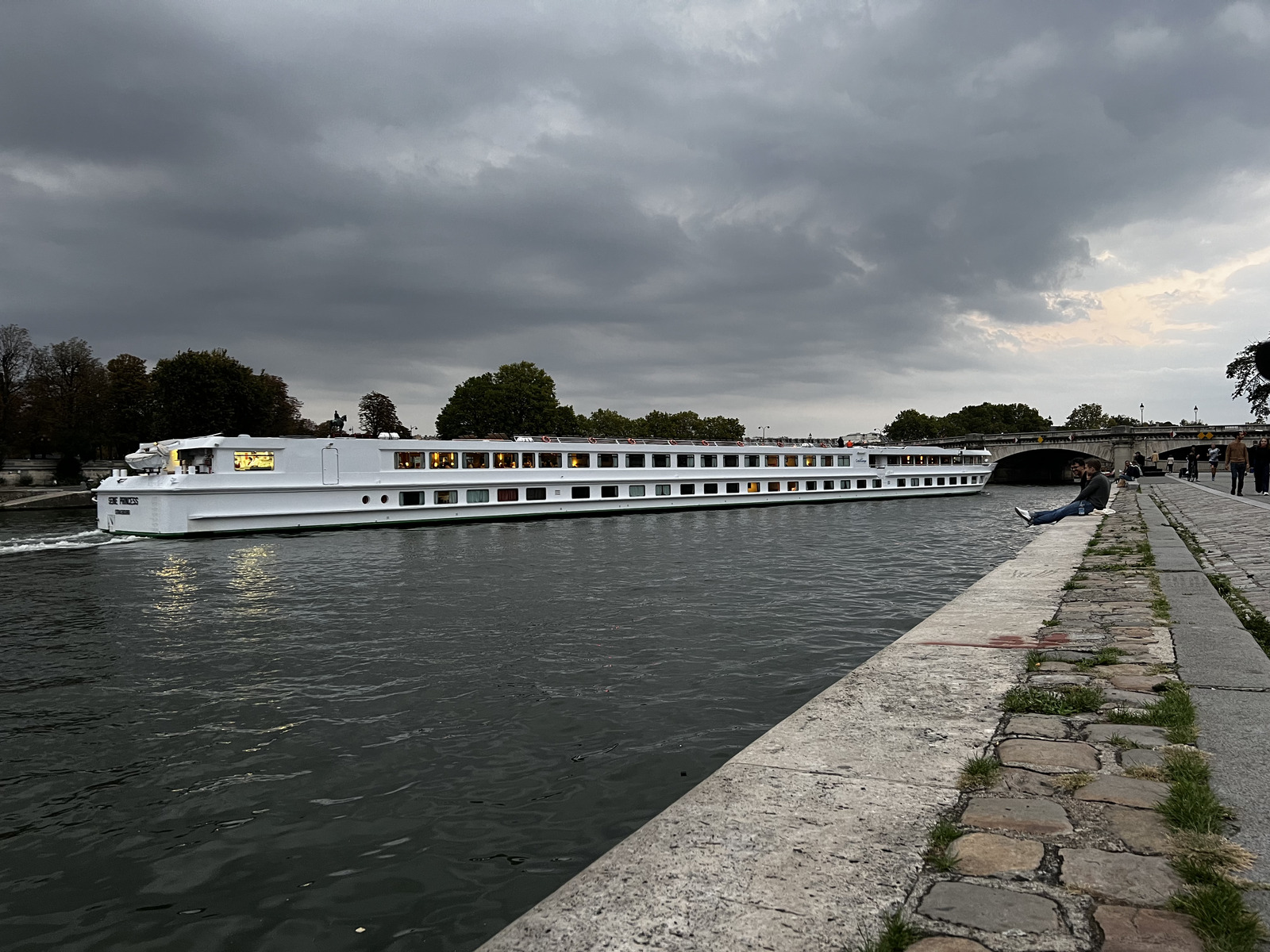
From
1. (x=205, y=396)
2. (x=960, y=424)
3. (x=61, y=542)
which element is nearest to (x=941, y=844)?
(x=61, y=542)

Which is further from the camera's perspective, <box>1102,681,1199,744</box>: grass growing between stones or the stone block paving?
<box>1102,681,1199,744</box>: grass growing between stones

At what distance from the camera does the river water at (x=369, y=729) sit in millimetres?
4797

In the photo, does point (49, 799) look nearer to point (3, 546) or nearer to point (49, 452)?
point (3, 546)

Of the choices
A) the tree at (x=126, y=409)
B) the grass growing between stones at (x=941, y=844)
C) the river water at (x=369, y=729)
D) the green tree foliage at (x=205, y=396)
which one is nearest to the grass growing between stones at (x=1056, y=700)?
the grass growing between stones at (x=941, y=844)

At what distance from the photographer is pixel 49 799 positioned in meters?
6.39

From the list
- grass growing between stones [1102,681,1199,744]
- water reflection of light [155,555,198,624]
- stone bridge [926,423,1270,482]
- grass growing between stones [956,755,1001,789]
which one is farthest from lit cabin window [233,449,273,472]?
stone bridge [926,423,1270,482]

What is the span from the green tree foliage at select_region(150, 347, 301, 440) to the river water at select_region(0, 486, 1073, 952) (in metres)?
51.8

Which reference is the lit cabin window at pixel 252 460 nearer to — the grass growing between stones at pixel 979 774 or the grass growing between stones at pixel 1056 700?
the grass growing between stones at pixel 1056 700

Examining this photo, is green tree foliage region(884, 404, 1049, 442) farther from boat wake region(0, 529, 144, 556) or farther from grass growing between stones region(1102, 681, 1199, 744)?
grass growing between stones region(1102, 681, 1199, 744)

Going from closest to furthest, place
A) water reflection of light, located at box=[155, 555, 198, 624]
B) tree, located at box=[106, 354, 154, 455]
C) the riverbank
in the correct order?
1. the riverbank
2. water reflection of light, located at box=[155, 555, 198, 624]
3. tree, located at box=[106, 354, 154, 455]

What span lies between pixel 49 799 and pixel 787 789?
20.1 ft

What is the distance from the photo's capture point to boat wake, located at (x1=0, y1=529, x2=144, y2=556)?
27.9 meters

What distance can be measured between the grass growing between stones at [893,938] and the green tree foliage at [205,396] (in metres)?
70.7

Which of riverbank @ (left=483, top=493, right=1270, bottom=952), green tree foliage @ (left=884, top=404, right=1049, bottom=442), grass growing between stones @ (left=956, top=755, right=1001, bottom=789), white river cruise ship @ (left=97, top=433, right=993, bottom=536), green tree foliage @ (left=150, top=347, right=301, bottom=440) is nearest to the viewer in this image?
riverbank @ (left=483, top=493, right=1270, bottom=952)
